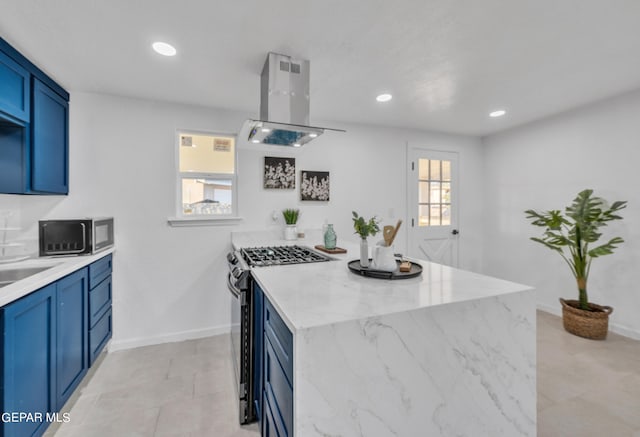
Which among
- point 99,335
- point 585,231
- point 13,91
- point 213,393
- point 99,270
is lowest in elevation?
point 213,393

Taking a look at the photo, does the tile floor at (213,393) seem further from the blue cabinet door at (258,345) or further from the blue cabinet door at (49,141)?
the blue cabinet door at (49,141)

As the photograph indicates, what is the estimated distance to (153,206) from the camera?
9.20ft

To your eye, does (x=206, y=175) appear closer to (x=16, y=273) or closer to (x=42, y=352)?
(x=16, y=273)

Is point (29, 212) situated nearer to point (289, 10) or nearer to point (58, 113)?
point (58, 113)

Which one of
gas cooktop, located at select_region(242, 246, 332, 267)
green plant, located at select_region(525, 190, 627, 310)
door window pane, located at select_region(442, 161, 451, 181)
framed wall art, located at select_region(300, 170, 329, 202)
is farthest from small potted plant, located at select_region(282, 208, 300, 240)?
green plant, located at select_region(525, 190, 627, 310)

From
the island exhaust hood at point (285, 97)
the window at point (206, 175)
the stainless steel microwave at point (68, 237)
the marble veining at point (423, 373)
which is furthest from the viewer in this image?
the window at point (206, 175)

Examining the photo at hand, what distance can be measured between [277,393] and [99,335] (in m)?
1.99

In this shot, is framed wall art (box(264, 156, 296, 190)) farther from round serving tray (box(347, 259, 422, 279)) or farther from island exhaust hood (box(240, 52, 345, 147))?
round serving tray (box(347, 259, 422, 279))

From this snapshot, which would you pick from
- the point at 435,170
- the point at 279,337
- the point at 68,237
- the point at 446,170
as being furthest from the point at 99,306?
the point at 446,170

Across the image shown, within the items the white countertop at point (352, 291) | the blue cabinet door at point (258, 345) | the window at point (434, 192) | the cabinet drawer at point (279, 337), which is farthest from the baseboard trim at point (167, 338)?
the window at point (434, 192)

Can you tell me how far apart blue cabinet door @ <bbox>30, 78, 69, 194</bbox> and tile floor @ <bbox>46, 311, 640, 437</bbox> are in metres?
1.57

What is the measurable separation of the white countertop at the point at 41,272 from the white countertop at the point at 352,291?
107 centimetres

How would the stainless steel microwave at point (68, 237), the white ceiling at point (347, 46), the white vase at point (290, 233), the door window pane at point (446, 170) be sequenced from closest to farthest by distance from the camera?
1. the white ceiling at point (347, 46)
2. the stainless steel microwave at point (68, 237)
3. the white vase at point (290, 233)
4. the door window pane at point (446, 170)

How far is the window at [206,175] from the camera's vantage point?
296 centimetres
